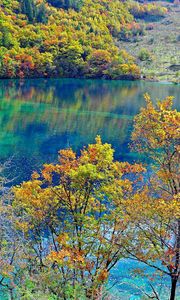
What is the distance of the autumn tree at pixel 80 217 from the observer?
49.4ft

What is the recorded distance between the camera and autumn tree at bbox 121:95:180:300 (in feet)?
42.5

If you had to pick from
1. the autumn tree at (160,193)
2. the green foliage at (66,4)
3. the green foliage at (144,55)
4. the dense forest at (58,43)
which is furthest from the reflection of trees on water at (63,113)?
the green foliage at (66,4)

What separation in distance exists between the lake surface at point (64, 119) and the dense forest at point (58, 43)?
8193mm

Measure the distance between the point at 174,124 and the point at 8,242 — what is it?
875 centimetres

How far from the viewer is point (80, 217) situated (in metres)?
15.5

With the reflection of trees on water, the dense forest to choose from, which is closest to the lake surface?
the reflection of trees on water

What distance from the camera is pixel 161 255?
13.8 m

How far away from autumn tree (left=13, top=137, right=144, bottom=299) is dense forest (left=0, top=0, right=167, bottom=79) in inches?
3485

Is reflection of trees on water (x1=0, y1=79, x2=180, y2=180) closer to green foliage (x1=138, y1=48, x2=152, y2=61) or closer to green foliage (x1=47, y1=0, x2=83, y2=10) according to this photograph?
green foliage (x1=138, y1=48, x2=152, y2=61)

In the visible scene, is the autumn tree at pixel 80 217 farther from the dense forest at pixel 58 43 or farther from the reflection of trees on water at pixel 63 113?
the dense forest at pixel 58 43

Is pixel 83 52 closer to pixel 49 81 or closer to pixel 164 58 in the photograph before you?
pixel 49 81

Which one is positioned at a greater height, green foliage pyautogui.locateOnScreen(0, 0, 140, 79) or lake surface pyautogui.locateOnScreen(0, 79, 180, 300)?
green foliage pyautogui.locateOnScreen(0, 0, 140, 79)

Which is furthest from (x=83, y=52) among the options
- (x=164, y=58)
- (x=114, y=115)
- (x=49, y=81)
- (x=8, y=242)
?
(x=8, y=242)

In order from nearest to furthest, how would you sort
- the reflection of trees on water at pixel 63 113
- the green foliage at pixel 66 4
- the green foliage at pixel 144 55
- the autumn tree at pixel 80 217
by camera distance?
the autumn tree at pixel 80 217
the reflection of trees on water at pixel 63 113
the green foliage at pixel 144 55
the green foliage at pixel 66 4
